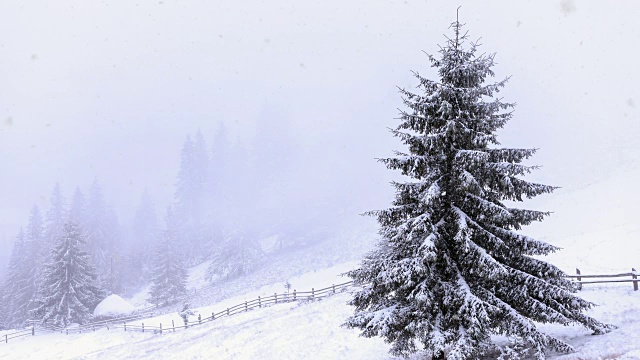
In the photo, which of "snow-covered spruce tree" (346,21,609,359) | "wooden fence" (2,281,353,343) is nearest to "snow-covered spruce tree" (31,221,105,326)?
"wooden fence" (2,281,353,343)

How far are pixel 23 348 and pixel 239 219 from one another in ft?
118

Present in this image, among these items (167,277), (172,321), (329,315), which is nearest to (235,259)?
(167,277)

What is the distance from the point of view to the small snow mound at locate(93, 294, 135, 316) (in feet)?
143

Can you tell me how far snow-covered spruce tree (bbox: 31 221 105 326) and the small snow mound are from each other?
0.97 m

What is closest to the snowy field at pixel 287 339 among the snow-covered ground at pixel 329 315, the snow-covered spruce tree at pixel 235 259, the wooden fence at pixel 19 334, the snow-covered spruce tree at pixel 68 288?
the snow-covered ground at pixel 329 315

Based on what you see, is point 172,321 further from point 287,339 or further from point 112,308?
point 287,339

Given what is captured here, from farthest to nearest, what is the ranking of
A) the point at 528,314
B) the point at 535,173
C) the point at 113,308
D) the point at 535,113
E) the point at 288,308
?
the point at 535,113 → the point at 535,173 → the point at 113,308 → the point at 288,308 → the point at 528,314

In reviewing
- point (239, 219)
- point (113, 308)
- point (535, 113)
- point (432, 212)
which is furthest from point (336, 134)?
point (432, 212)

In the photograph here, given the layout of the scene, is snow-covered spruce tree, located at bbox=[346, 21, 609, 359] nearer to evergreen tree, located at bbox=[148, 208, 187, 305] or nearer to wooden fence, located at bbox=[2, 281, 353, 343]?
wooden fence, located at bbox=[2, 281, 353, 343]

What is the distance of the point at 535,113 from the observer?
322 feet

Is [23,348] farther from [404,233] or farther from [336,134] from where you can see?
[336,134]

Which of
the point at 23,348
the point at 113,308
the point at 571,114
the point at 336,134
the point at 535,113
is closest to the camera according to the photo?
the point at 23,348

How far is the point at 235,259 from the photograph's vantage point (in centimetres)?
5859

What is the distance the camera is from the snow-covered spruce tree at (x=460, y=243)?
35.6ft
